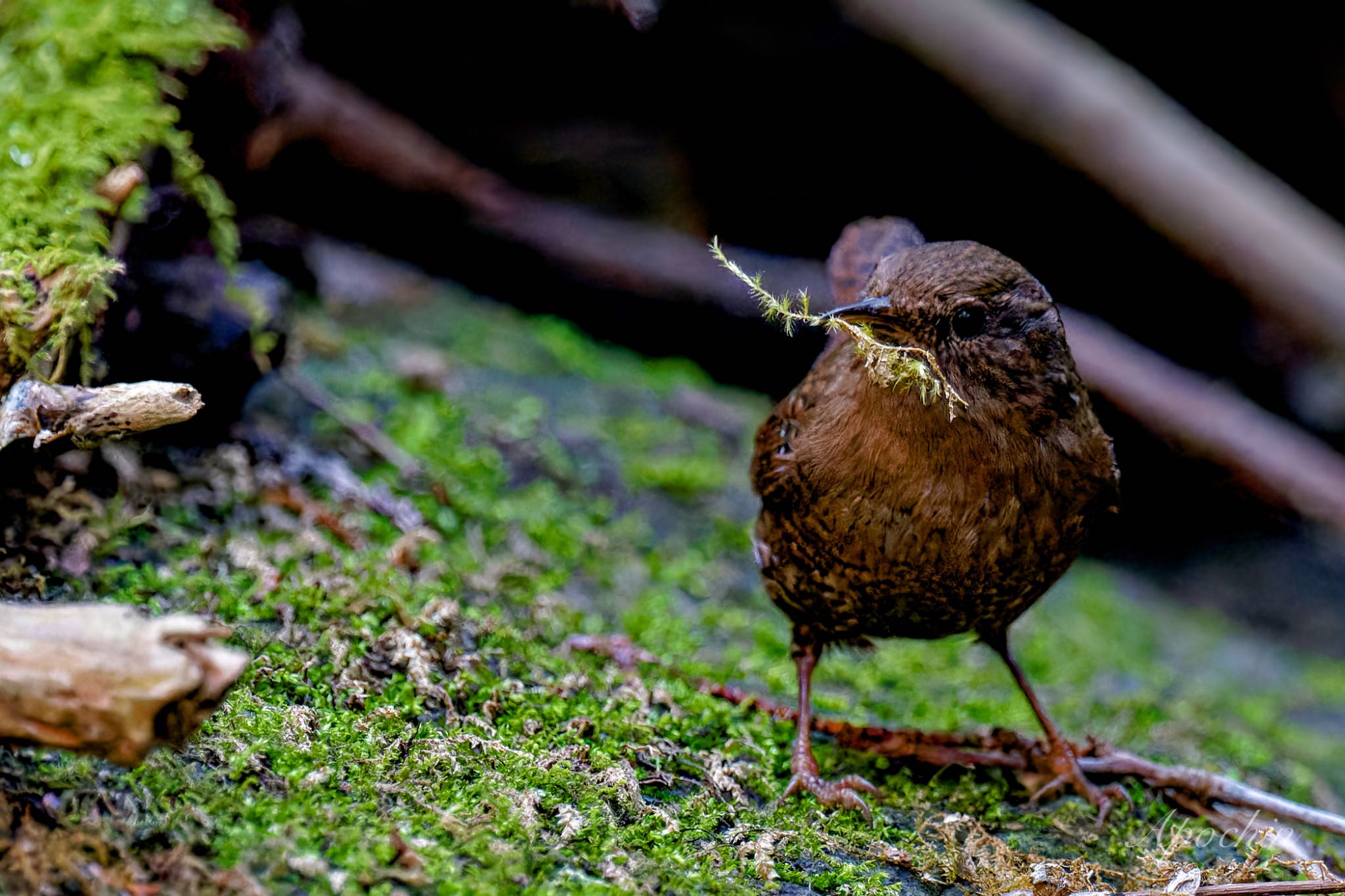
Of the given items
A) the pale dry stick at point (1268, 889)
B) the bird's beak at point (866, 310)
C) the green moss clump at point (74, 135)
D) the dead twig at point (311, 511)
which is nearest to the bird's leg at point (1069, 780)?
the pale dry stick at point (1268, 889)

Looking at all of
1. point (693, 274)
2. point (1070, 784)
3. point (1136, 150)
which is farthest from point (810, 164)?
point (1070, 784)

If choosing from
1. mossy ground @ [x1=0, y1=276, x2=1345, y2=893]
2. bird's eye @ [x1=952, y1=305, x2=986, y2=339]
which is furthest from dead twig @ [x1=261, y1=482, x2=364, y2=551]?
bird's eye @ [x1=952, y1=305, x2=986, y2=339]

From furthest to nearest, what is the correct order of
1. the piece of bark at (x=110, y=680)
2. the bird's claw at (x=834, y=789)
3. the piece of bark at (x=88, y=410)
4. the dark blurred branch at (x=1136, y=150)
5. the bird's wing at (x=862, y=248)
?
the dark blurred branch at (x=1136, y=150), the bird's wing at (x=862, y=248), the bird's claw at (x=834, y=789), the piece of bark at (x=88, y=410), the piece of bark at (x=110, y=680)

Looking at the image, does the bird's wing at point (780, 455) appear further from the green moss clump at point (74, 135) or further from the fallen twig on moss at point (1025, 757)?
the green moss clump at point (74, 135)

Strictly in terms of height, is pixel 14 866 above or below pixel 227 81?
below

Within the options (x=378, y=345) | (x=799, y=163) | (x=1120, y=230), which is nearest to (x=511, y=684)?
(x=378, y=345)

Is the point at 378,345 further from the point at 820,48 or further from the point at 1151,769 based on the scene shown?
the point at 1151,769
